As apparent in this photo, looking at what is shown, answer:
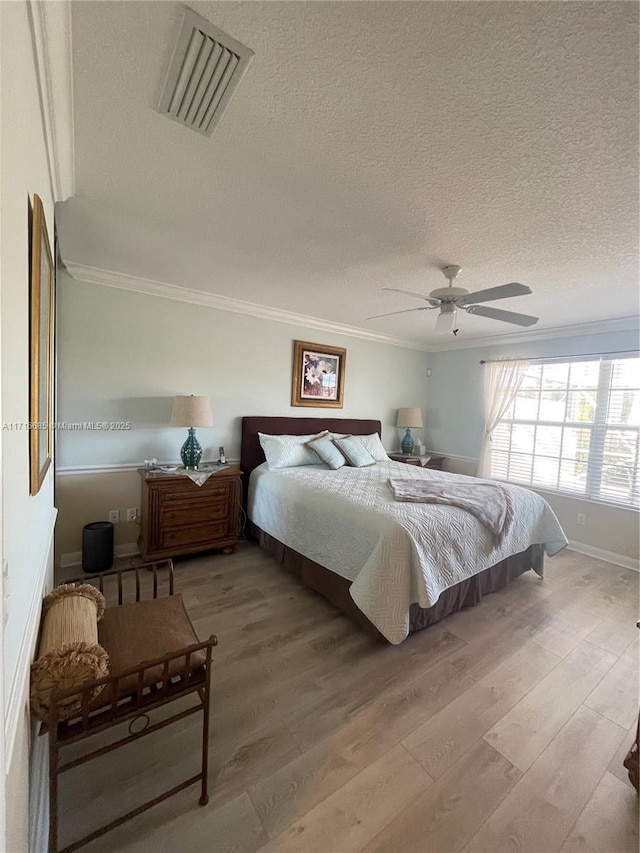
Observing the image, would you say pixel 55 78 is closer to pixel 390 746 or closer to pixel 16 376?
pixel 16 376

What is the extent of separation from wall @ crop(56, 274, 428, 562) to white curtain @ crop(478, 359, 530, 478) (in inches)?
97.8

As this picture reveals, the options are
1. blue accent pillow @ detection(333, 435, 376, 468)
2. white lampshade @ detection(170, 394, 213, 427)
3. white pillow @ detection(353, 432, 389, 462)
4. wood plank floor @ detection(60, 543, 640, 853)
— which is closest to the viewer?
wood plank floor @ detection(60, 543, 640, 853)

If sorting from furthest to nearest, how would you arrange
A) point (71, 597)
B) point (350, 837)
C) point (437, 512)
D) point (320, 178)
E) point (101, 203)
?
point (437, 512) < point (101, 203) < point (320, 178) < point (71, 597) < point (350, 837)

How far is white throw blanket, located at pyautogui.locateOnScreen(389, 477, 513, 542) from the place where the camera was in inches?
95.0

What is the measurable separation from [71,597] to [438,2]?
7.33ft

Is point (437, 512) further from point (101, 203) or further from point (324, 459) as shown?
point (101, 203)

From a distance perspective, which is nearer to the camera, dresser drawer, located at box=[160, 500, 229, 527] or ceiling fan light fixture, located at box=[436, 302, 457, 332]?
ceiling fan light fixture, located at box=[436, 302, 457, 332]

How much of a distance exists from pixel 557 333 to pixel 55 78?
14.9ft

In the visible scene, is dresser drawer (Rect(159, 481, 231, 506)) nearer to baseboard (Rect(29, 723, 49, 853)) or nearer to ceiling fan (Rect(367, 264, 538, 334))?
baseboard (Rect(29, 723, 49, 853))

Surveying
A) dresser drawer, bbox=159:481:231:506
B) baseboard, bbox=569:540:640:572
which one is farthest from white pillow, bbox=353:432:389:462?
baseboard, bbox=569:540:640:572

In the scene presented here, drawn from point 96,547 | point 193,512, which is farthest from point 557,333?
point 96,547

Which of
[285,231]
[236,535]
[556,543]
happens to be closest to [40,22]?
[285,231]

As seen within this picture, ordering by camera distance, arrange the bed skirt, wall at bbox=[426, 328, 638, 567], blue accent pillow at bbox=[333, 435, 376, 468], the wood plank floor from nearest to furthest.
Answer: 1. the wood plank floor
2. the bed skirt
3. wall at bbox=[426, 328, 638, 567]
4. blue accent pillow at bbox=[333, 435, 376, 468]

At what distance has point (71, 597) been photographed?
1377mm
